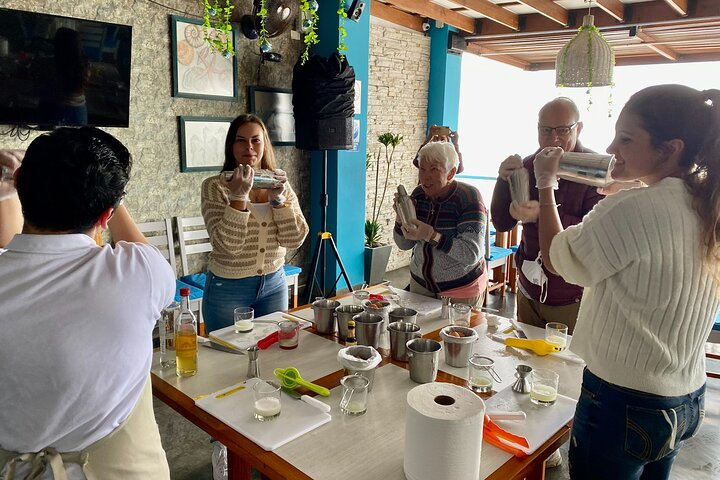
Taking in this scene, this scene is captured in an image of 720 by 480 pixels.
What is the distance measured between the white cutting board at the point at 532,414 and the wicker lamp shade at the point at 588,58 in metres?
2.36

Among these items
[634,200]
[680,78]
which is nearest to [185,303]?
[634,200]

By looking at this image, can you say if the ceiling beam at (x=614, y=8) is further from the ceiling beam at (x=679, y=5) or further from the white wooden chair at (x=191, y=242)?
the white wooden chair at (x=191, y=242)

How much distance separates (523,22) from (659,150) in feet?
17.8

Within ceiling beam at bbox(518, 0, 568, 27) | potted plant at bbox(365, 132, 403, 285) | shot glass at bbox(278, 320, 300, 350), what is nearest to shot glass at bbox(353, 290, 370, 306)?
shot glass at bbox(278, 320, 300, 350)

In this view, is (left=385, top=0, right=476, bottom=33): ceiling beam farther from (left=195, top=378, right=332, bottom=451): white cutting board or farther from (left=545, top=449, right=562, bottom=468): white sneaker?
(left=195, top=378, right=332, bottom=451): white cutting board

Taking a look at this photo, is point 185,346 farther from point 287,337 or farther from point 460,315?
point 460,315

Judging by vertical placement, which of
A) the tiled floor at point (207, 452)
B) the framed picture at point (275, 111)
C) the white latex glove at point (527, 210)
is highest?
the framed picture at point (275, 111)

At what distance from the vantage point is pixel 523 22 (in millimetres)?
5918

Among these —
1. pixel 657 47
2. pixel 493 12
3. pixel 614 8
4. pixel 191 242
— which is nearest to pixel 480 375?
pixel 191 242

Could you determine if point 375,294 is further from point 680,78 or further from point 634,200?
point 680,78

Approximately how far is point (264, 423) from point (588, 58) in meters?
2.89

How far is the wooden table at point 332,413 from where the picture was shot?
1161 millimetres

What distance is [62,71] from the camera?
119 inches

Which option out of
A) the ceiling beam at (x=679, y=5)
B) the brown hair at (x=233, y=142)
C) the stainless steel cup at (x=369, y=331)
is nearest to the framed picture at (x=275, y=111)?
the brown hair at (x=233, y=142)
